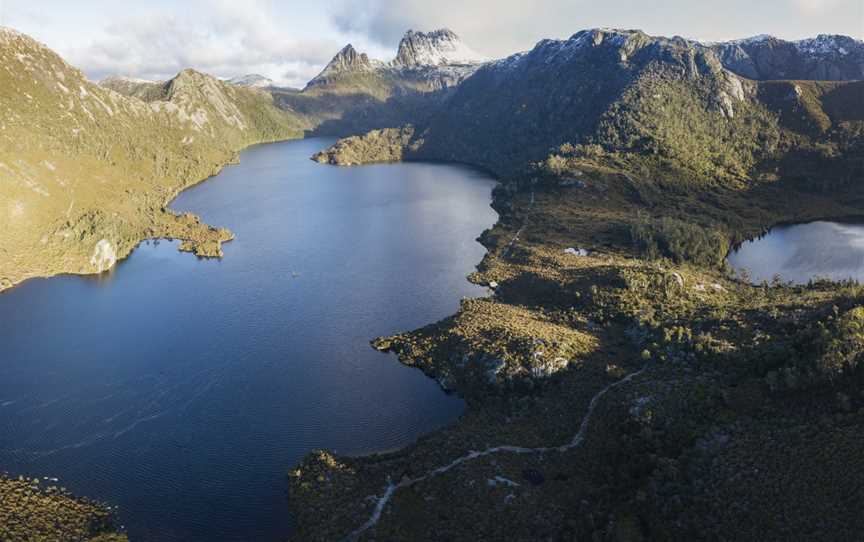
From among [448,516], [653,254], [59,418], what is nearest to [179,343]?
[59,418]

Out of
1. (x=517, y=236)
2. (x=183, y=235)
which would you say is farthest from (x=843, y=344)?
(x=183, y=235)

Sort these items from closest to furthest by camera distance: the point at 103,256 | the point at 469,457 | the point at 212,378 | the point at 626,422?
the point at 626,422 < the point at 469,457 < the point at 212,378 < the point at 103,256

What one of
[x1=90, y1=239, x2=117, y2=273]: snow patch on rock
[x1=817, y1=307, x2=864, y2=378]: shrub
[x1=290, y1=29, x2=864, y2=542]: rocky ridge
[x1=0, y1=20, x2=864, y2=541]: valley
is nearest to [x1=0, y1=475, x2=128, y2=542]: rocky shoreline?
[x1=0, y1=20, x2=864, y2=541]: valley

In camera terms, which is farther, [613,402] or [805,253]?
[805,253]

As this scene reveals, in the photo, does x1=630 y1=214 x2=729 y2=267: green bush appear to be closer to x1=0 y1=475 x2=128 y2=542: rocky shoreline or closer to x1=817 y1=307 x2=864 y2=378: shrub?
x1=817 y1=307 x2=864 y2=378: shrub

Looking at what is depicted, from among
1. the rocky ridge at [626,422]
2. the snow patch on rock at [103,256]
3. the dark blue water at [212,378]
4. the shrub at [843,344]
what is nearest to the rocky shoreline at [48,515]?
the dark blue water at [212,378]

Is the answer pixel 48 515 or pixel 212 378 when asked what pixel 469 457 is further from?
pixel 48 515
